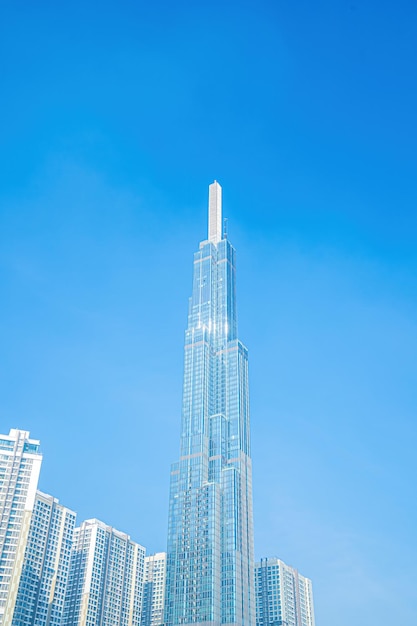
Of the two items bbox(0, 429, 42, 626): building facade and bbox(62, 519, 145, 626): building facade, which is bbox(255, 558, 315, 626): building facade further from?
bbox(0, 429, 42, 626): building facade

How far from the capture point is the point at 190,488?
493ft

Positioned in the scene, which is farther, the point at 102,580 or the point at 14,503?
the point at 102,580

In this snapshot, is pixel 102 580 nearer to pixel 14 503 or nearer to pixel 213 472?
pixel 14 503

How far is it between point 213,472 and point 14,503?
48.7 metres

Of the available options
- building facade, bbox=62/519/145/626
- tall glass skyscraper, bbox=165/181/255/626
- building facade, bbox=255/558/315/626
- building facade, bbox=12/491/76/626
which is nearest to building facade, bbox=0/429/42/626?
building facade, bbox=12/491/76/626

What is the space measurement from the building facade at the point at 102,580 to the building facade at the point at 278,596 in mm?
38502

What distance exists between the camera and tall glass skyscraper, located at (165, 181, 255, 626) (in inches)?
5346

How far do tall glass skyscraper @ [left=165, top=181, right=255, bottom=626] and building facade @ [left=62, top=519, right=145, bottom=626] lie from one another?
4590cm

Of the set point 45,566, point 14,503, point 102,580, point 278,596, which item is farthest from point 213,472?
point 102,580

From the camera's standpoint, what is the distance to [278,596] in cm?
18088


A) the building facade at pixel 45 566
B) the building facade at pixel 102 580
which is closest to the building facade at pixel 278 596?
the building facade at pixel 102 580

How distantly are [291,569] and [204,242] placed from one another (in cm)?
9832

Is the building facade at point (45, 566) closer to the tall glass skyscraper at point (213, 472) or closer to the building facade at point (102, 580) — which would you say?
the building facade at point (102, 580)

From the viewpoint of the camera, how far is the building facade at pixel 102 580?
178m
